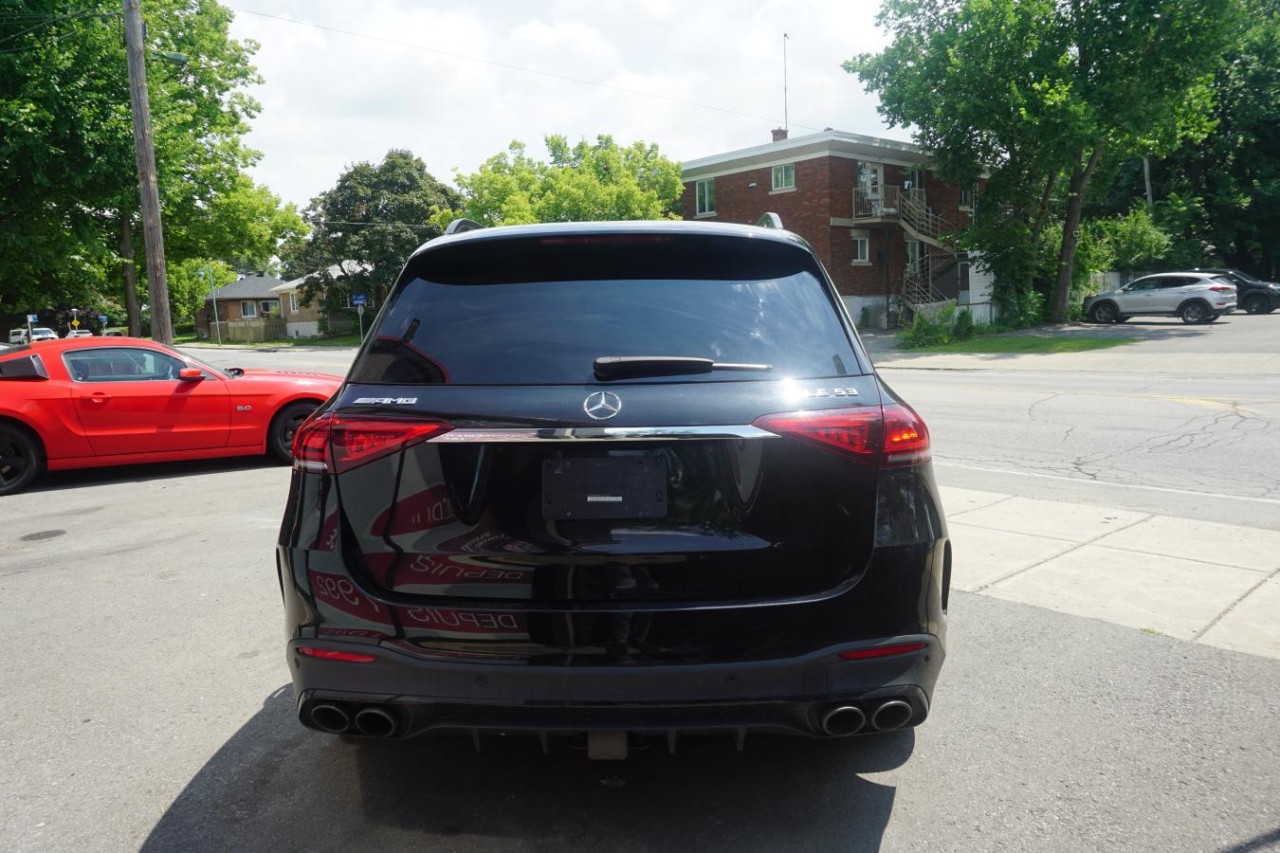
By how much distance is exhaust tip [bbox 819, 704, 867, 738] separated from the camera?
245 cm

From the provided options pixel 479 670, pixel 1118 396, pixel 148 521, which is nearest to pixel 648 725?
pixel 479 670

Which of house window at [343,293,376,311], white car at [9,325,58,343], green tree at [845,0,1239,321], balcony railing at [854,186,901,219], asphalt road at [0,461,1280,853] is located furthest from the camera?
house window at [343,293,376,311]

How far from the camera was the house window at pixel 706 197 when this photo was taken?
4488cm

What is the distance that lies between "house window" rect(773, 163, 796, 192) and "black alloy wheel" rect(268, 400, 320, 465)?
33.5m

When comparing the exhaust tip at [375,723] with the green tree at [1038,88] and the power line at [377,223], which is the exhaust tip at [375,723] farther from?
the power line at [377,223]

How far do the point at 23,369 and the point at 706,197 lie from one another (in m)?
39.4

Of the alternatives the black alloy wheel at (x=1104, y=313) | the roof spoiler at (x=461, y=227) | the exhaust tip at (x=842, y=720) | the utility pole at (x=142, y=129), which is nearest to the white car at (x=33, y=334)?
the utility pole at (x=142, y=129)

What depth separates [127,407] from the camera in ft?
29.7

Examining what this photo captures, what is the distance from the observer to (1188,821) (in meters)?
2.76

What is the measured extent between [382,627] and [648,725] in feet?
2.48

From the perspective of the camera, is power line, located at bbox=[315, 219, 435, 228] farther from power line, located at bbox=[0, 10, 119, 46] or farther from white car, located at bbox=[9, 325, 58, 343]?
power line, located at bbox=[0, 10, 119, 46]

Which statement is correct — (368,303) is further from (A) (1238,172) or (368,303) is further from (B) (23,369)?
(B) (23,369)

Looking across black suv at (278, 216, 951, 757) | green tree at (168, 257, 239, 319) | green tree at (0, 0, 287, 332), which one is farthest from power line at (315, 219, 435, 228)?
black suv at (278, 216, 951, 757)

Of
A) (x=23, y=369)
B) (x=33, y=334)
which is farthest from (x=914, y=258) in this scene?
(x=33, y=334)
